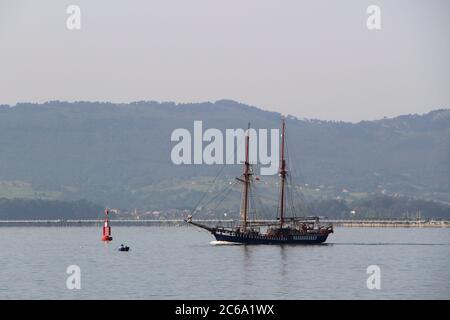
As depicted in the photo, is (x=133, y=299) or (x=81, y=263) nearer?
(x=133, y=299)

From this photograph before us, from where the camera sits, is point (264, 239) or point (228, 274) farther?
point (264, 239)

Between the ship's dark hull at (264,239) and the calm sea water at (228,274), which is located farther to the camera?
the ship's dark hull at (264,239)

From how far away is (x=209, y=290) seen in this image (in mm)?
98562

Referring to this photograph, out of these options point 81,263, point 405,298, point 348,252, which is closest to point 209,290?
point 405,298

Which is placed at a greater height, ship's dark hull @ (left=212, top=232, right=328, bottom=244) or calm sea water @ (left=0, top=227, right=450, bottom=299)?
ship's dark hull @ (left=212, top=232, right=328, bottom=244)

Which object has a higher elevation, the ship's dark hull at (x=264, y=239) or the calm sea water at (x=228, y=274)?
the ship's dark hull at (x=264, y=239)

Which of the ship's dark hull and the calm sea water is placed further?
the ship's dark hull

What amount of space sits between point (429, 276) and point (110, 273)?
32203 mm

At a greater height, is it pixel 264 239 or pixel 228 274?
pixel 264 239
